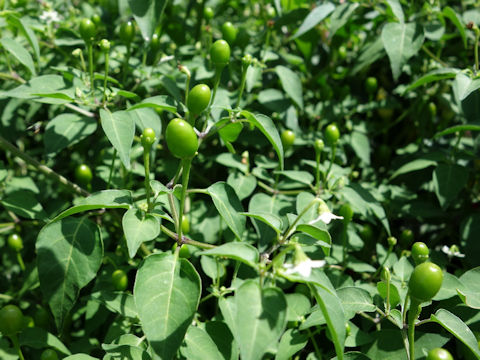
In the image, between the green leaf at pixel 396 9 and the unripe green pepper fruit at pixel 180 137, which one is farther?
the green leaf at pixel 396 9

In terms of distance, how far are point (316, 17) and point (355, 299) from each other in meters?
0.98

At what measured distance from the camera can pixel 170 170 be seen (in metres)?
1.53

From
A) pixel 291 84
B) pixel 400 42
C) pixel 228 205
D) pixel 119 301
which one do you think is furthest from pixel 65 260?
pixel 400 42

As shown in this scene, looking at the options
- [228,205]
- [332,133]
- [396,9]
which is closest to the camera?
[228,205]

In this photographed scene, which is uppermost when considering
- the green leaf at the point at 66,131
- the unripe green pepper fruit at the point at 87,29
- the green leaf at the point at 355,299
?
the unripe green pepper fruit at the point at 87,29

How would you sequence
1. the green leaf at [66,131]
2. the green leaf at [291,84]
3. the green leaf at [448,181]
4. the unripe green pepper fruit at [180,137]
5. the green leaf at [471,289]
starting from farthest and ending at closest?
the green leaf at [291,84], the green leaf at [448,181], the green leaf at [66,131], the green leaf at [471,289], the unripe green pepper fruit at [180,137]

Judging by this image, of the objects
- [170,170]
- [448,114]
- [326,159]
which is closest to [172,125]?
[170,170]

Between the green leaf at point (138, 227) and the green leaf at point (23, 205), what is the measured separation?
520 millimetres

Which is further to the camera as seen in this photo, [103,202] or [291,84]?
[291,84]

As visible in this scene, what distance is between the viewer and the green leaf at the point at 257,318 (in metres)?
0.68

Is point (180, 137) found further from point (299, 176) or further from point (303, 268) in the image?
point (299, 176)

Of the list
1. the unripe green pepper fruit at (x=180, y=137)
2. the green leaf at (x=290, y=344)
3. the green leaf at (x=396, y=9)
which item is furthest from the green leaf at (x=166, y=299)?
the green leaf at (x=396, y=9)

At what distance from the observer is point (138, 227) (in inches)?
35.8

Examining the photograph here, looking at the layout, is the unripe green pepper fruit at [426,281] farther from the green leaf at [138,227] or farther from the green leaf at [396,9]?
the green leaf at [396,9]
